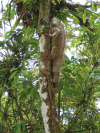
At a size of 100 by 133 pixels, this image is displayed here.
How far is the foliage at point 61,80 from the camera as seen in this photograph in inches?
69.4

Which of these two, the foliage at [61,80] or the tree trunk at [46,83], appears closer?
the tree trunk at [46,83]

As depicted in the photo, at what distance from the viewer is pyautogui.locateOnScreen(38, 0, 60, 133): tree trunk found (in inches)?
61.7

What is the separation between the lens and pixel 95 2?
8.16 feet

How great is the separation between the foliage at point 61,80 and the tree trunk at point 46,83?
22cm

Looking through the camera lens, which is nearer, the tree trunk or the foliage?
the tree trunk

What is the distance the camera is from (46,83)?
5.82 ft

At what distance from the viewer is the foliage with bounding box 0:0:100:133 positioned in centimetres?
176

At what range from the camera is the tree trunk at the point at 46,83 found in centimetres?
157

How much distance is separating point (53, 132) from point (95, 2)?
2.48 m

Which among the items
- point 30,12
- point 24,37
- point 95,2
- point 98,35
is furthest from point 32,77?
point 95,2

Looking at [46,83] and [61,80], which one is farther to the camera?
[61,80]

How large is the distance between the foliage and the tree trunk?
215 mm

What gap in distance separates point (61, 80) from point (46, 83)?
0.33 meters

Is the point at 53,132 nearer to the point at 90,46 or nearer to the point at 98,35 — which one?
the point at 90,46
